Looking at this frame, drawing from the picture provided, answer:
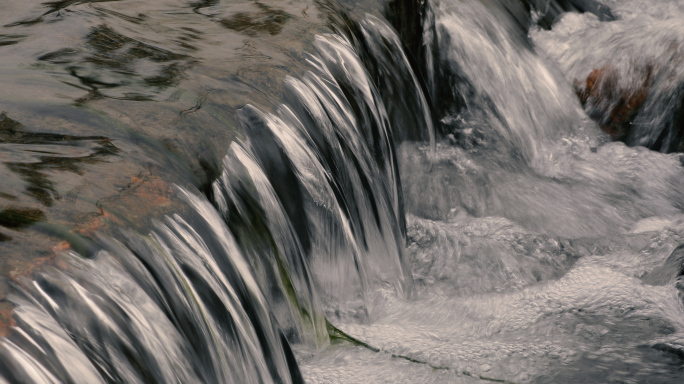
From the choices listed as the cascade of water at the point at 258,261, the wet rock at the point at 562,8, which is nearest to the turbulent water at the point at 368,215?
the cascade of water at the point at 258,261

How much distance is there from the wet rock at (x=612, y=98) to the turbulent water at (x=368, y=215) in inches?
0.6

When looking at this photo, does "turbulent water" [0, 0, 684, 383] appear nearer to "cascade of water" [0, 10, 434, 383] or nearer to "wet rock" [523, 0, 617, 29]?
"cascade of water" [0, 10, 434, 383]

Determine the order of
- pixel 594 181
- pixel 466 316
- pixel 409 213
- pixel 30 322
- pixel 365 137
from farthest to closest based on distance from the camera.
→ pixel 594 181 < pixel 409 213 < pixel 365 137 < pixel 466 316 < pixel 30 322

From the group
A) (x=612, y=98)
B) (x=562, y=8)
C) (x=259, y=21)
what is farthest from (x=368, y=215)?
(x=562, y=8)

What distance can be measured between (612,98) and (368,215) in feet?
8.83

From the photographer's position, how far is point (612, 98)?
15.5 feet

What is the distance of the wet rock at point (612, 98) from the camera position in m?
4.56

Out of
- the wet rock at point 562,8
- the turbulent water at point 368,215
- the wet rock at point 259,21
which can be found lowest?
the turbulent water at point 368,215

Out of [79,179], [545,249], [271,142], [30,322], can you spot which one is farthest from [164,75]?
[545,249]

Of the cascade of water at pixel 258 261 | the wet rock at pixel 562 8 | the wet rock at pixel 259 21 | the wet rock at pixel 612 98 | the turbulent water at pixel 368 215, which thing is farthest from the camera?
the wet rock at pixel 562 8

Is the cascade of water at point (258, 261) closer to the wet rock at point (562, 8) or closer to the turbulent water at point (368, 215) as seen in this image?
the turbulent water at point (368, 215)

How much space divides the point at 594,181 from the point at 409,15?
5.23ft

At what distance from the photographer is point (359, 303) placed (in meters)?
2.72

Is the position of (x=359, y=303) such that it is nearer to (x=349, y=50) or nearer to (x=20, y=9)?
(x=349, y=50)
